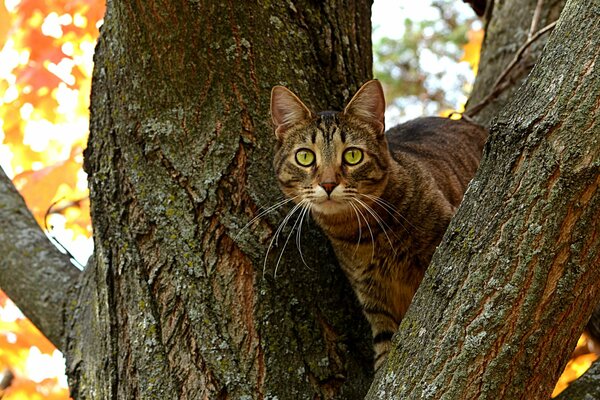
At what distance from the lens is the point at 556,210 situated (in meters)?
1.66

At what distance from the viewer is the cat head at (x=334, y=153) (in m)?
2.64

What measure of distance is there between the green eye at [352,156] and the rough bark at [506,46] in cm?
131

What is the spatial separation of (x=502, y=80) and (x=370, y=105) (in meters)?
1.34

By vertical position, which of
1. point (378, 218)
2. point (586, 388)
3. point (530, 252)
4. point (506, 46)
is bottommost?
point (586, 388)

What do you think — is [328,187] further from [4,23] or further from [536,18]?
[4,23]

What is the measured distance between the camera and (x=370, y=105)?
273 cm

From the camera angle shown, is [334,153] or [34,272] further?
[34,272]

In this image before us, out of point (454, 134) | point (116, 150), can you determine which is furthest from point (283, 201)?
point (454, 134)

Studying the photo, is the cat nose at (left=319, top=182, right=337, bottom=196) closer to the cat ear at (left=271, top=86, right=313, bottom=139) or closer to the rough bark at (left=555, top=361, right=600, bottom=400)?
the cat ear at (left=271, top=86, right=313, bottom=139)

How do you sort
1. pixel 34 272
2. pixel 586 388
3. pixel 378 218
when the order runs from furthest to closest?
pixel 34 272 < pixel 378 218 < pixel 586 388

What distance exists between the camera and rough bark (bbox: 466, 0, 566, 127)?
3.80 metres

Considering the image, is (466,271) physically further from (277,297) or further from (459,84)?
(459,84)

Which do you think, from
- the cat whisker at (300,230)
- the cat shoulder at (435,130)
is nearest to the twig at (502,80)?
the cat shoulder at (435,130)

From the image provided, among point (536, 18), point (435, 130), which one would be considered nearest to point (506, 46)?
point (536, 18)
